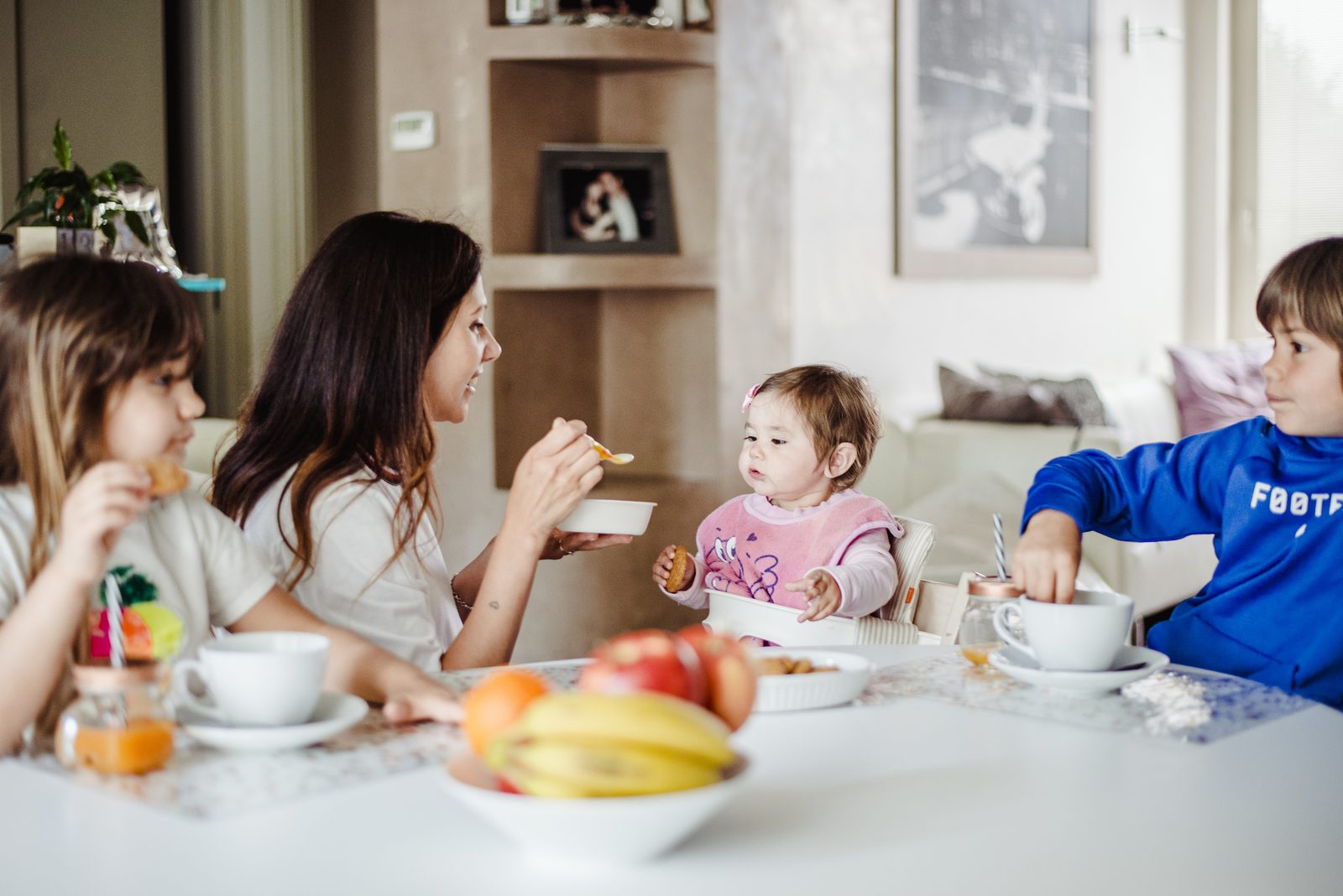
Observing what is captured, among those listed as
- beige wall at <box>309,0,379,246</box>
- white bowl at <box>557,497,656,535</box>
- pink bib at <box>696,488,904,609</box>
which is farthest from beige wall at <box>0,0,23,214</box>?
white bowl at <box>557,497,656,535</box>

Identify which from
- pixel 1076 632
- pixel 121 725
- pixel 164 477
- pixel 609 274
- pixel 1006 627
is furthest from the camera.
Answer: pixel 609 274

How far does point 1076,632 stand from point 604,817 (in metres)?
0.62

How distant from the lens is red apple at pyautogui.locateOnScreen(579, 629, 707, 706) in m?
0.78

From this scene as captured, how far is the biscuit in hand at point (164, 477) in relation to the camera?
1.06 m

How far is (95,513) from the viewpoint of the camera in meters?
0.99

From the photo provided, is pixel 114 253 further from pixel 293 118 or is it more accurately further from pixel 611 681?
pixel 611 681

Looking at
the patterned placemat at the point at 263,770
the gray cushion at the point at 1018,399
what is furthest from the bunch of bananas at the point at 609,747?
the gray cushion at the point at 1018,399

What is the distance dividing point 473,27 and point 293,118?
0.92 m

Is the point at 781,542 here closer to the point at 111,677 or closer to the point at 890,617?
the point at 890,617

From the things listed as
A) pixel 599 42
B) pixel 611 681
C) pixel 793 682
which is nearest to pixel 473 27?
pixel 599 42

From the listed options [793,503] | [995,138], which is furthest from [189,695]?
[995,138]

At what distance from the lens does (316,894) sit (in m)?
0.76

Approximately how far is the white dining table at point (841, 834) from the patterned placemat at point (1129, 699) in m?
0.07

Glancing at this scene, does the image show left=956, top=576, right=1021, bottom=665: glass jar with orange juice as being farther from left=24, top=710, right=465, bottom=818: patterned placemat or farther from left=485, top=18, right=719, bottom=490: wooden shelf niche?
left=485, top=18, right=719, bottom=490: wooden shelf niche
